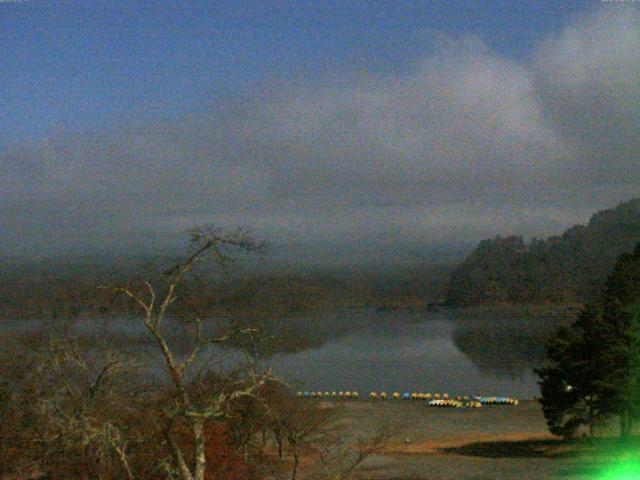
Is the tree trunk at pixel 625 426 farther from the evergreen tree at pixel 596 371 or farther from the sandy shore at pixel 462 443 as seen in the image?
the sandy shore at pixel 462 443

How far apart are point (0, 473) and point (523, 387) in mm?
45431

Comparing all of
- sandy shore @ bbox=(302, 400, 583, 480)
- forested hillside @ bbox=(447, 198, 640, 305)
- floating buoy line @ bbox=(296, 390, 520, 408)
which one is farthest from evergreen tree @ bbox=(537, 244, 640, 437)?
forested hillside @ bbox=(447, 198, 640, 305)

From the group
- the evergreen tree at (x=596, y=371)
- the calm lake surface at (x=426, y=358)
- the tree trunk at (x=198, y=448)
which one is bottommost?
the calm lake surface at (x=426, y=358)

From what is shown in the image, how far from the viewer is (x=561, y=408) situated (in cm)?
2305

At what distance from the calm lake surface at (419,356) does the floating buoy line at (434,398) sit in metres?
1.80

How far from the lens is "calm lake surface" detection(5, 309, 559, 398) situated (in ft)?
170

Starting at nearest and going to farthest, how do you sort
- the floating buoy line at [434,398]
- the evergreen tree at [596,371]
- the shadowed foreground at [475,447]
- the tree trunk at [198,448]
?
the tree trunk at [198,448] < the shadowed foreground at [475,447] < the evergreen tree at [596,371] < the floating buoy line at [434,398]

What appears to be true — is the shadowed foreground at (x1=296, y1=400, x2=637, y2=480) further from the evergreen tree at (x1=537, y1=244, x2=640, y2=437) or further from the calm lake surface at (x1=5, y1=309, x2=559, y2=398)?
the calm lake surface at (x1=5, y1=309, x2=559, y2=398)

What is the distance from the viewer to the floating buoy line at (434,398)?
42969 millimetres

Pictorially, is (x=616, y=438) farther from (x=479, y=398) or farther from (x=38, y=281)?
(x=38, y=281)

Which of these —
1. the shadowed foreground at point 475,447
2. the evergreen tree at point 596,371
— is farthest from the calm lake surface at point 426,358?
the evergreen tree at point 596,371

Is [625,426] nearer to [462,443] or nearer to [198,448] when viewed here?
[462,443]

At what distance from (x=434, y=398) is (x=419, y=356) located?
97.2 feet

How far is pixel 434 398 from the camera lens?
46.6 m
